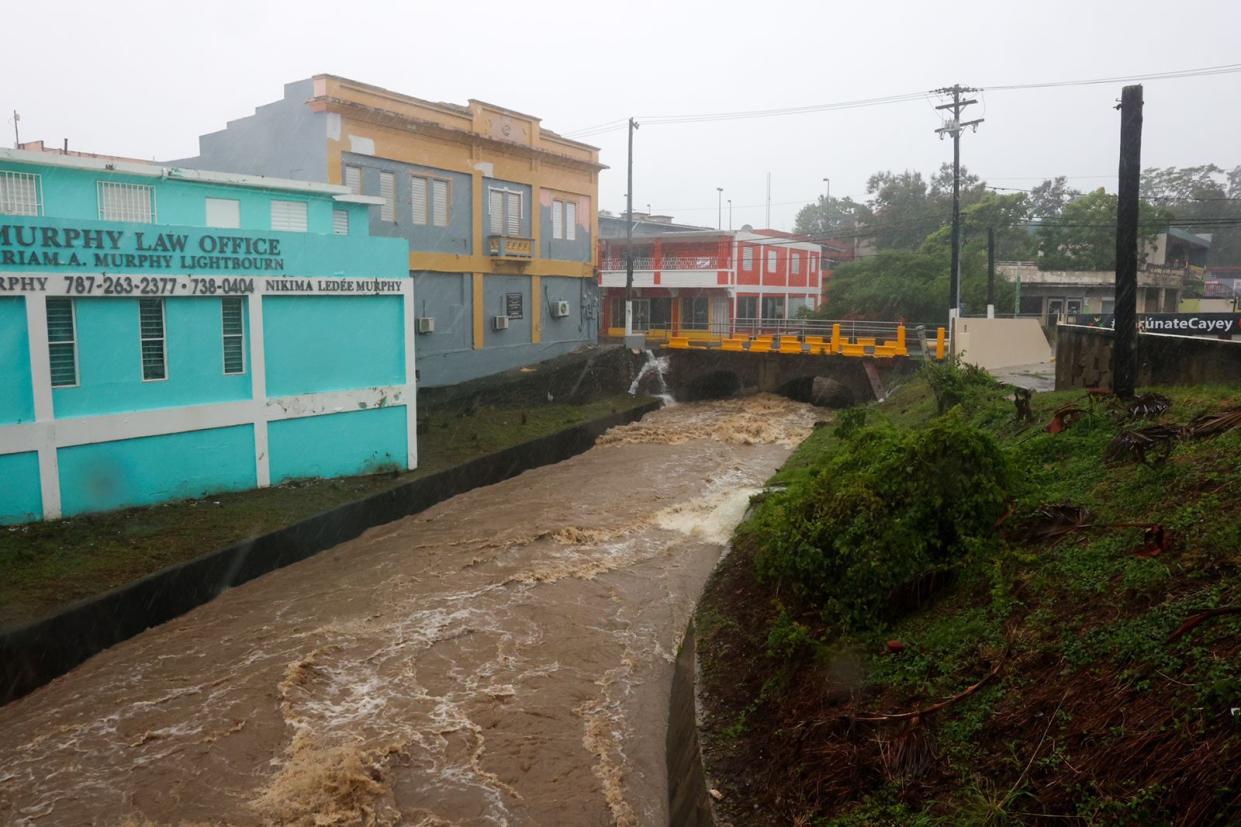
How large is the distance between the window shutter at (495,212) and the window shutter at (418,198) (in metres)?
2.67

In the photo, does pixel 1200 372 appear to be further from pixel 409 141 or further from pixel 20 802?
pixel 409 141

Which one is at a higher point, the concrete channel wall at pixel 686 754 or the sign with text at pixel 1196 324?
the sign with text at pixel 1196 324

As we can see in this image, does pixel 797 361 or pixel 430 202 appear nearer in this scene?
pixel 430 202

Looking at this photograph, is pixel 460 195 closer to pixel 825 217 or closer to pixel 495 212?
pixel 495 212

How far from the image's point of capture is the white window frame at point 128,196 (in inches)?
626

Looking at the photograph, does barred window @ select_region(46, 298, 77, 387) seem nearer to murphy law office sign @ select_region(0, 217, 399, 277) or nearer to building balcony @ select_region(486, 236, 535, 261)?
murphy law office sign @ select_region(0, 217, 399, 277)

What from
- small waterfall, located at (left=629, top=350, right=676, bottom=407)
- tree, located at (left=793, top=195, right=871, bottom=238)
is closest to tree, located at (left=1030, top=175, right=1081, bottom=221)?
tree, located at (left=793, top=195, right=871, bottom=238)

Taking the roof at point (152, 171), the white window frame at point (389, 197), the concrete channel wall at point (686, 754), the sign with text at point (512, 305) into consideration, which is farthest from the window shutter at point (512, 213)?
the concrete channel wall at point (686, 754)

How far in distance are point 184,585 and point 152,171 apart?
318 inches

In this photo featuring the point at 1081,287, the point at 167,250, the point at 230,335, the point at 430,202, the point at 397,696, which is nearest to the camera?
the point at 397,696

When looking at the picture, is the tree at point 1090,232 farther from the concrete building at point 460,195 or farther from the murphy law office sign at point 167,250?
the murphy law office sign at point 167,250

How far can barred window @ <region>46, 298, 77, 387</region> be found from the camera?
13.2 metres

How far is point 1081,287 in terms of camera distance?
42.5 meters

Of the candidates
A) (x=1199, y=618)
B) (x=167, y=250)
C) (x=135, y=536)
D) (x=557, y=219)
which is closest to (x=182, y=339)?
(x=167, y=250)
